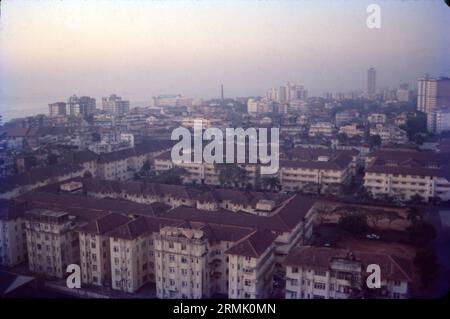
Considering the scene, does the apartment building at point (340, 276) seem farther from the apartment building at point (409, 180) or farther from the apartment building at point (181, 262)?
the apartment building at point (409, 180)

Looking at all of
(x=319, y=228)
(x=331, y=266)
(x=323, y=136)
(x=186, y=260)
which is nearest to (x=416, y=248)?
(x=319, y=228)

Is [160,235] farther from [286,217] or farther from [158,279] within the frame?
[286,217]

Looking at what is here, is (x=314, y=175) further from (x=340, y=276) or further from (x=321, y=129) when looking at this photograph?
(x=321, y=129)

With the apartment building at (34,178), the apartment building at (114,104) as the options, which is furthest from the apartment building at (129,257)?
the apartment building at (114,104)

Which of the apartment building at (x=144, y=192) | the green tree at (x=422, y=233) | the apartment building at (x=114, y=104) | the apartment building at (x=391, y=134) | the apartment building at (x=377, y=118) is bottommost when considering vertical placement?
the green tree at (x=422, y=233)

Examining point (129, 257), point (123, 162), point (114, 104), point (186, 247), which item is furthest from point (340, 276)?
point (114, 104)

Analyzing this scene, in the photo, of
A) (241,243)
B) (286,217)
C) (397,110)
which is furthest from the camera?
(397,110)

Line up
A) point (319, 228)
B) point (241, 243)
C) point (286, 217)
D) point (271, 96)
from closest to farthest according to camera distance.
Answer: point (241, 243), point (286, 217), point (319, 228), point (271, 96)
